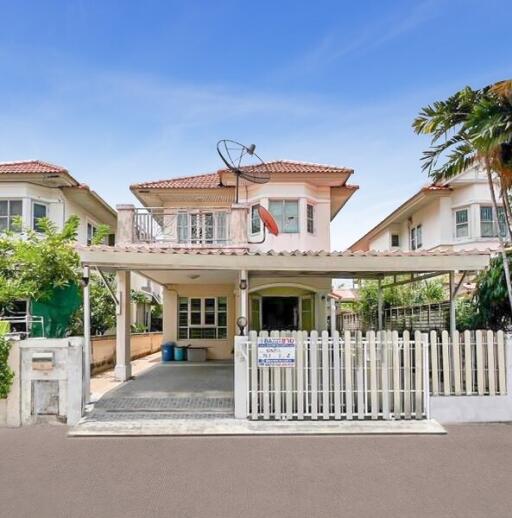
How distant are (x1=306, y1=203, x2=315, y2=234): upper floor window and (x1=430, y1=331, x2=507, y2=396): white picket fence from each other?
29.3ft

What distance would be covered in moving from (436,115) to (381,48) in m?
2.79

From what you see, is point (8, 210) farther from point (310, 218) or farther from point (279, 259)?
point (279, 259)

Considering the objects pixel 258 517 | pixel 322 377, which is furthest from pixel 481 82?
pixel 258 517

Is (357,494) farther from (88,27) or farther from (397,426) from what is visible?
(88,27)

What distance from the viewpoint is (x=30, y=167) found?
19.6 meters

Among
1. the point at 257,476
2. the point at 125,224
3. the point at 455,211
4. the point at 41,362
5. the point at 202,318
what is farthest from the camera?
the point at 455,211

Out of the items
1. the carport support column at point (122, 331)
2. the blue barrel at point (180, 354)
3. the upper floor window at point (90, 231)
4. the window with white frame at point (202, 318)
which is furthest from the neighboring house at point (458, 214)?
the upper floor window at point (90, 231)

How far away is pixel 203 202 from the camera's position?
58.6ft

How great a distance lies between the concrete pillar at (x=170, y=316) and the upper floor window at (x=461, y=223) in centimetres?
1295

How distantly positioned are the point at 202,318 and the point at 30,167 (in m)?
9.26

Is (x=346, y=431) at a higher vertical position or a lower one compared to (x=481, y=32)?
lower

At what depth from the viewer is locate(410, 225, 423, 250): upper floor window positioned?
24916mm

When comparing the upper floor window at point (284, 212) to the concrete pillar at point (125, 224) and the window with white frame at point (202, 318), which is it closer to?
the window with white frame at point (202, 318)

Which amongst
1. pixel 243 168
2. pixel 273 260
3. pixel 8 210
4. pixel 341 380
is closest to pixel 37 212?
pixel 8 210
